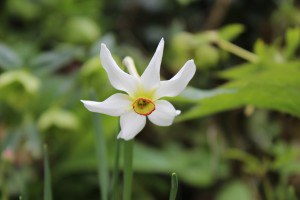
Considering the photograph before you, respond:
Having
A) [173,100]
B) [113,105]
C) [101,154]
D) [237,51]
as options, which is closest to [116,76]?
[113,105]

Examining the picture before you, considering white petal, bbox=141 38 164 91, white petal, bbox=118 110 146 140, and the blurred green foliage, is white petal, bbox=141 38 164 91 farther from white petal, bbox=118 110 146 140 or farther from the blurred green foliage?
the blurred green foliage

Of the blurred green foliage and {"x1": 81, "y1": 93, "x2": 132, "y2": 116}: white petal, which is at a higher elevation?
the blurred green foliage

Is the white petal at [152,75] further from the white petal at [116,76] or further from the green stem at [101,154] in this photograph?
the green stem at [101,154]

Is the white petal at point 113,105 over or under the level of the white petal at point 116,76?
under

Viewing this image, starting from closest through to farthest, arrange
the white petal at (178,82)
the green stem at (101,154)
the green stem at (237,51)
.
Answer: the white petal at (178,82)
the green stem at (101,154)
the green stem at (237,51)

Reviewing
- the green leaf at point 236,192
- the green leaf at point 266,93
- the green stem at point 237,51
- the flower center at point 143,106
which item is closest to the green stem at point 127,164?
the flower center at point 143,106

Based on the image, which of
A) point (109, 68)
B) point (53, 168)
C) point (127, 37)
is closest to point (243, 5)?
point (127, 37)

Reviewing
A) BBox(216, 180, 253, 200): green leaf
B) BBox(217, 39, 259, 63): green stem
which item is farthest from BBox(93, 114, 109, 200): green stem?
BBox(216, 180, 253, 200): green leaf

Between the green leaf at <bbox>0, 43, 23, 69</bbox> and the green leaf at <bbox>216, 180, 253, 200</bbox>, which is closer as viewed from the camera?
the green leaf at <bbox>0, 43, 23, 69</bbox>
